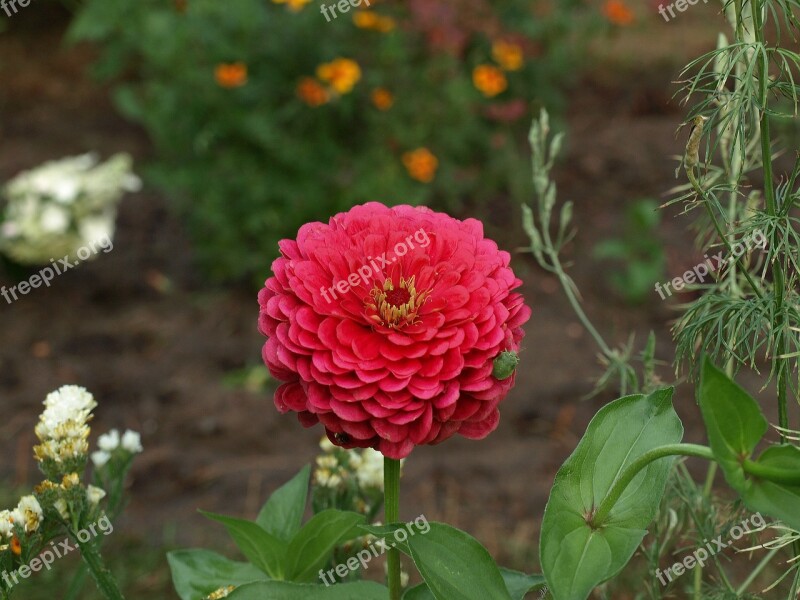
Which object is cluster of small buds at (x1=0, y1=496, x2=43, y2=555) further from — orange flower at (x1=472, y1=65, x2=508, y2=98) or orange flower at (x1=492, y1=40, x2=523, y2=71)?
orange flower at (x1=492, y1=40, x2=523, y2=71)

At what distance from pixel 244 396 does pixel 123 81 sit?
2139 mm

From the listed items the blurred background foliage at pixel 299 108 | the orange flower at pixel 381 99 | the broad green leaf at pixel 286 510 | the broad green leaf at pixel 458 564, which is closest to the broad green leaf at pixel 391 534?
the broad green leaf at pixel 458 564

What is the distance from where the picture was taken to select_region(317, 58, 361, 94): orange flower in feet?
9.15

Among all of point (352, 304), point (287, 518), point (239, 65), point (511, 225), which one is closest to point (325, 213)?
point (239, 65)

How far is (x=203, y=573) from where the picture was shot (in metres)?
1.16

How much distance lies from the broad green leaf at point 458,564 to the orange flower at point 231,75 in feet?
6.74

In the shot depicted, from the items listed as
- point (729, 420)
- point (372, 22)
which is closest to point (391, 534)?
point (729, 420)

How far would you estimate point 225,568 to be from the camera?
1.18 meters

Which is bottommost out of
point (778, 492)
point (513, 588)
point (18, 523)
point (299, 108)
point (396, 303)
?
point (513, 588)

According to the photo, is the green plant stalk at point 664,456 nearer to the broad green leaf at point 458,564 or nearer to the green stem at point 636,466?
the green stem at point 636,466

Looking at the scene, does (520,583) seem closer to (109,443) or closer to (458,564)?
(458,564)

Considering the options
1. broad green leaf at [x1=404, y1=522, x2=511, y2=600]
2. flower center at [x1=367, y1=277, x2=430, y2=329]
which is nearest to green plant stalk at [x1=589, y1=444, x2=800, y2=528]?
broad green leaf at [x1=404, y1=522, x2=511, y2=600]

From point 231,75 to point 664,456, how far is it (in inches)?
85.1

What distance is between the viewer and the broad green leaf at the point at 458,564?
3.03 ft
